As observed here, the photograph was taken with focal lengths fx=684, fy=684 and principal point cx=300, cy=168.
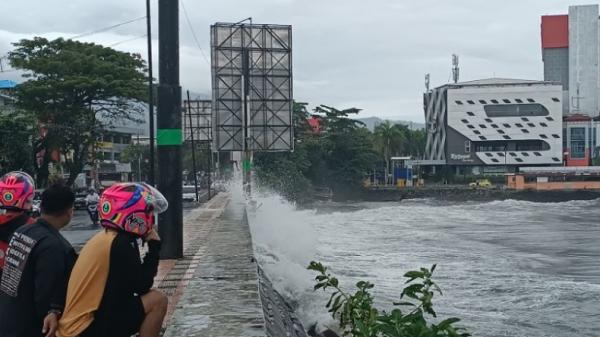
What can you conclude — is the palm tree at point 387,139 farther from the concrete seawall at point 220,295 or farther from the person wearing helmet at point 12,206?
the person wearing helmet at point 12,206

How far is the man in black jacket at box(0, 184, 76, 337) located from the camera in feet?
11.5

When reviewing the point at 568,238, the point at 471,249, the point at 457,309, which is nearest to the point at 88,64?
the point at 471,249

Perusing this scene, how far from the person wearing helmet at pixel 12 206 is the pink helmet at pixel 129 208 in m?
1.13

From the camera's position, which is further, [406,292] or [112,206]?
[406,292]

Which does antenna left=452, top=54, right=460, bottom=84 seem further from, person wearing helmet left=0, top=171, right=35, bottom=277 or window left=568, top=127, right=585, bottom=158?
person wearing helmet left=0, top=171, right=35, bottom=277

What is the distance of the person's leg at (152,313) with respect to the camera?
3.56 metres

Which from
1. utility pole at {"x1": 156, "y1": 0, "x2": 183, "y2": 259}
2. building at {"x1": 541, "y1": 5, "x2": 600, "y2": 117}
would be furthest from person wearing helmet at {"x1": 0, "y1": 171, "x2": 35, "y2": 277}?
building at {"x1": 541, "y1": 5, "x2": 600, "y2": 117}

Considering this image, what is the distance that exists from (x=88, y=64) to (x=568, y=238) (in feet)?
76.2

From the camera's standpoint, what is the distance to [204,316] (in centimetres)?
543

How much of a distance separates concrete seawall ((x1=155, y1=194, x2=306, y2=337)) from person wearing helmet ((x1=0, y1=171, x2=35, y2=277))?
127 centimetres

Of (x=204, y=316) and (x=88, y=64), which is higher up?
(x=88, y=64)

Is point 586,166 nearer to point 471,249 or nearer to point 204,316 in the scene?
point 471,249

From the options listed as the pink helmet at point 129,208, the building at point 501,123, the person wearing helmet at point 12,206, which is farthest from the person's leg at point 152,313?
the building at point 501,123

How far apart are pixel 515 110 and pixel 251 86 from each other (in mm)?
55573
